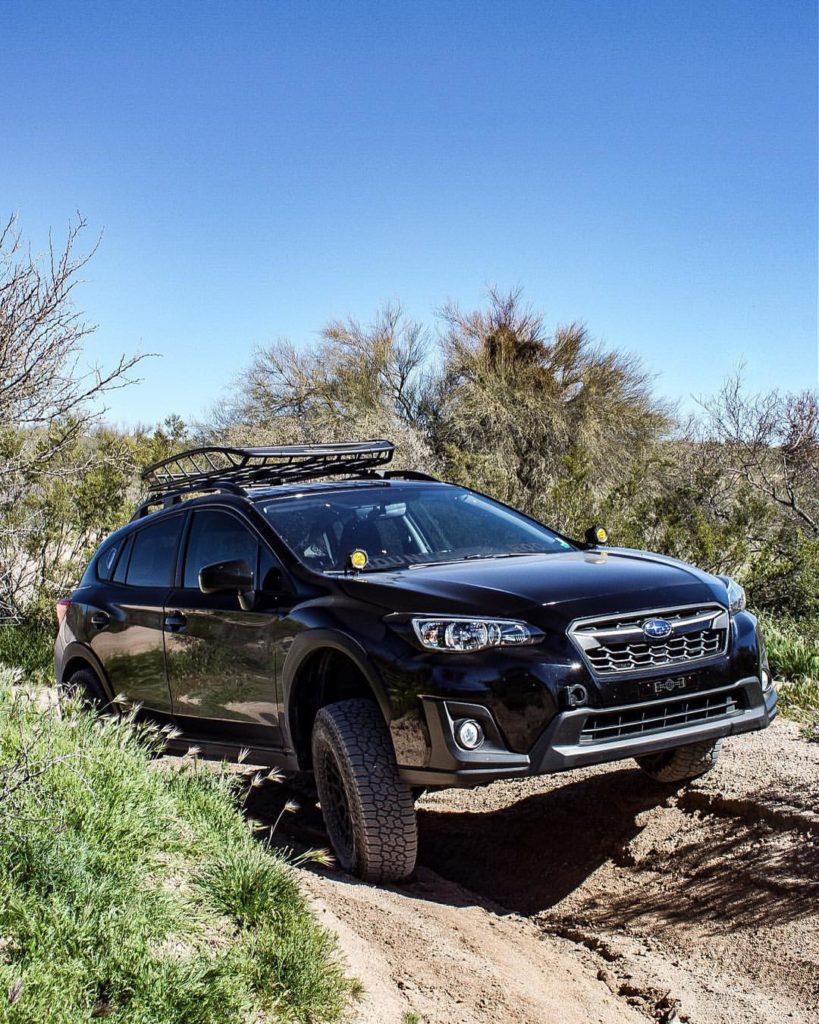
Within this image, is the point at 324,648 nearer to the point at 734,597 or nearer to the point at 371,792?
the point at 371,792

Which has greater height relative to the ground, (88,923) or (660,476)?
(660,476)

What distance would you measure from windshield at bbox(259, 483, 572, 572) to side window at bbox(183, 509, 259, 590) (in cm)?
19

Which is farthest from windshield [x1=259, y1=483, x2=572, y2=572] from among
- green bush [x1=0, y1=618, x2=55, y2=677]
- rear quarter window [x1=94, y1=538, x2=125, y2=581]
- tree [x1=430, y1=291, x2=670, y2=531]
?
tree [x1=430, y1=291, x2=670, y2=531]

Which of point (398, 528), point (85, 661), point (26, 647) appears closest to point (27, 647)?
point (26, 647)

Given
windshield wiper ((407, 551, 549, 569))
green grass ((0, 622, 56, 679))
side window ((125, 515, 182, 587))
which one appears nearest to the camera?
windshield wiper ((407, 551, 549, 569))

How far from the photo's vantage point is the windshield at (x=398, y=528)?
554 centimetres

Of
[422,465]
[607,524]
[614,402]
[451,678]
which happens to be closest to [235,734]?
[451,678]

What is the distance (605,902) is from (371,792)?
4.29ft

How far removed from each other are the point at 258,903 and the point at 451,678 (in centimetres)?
115

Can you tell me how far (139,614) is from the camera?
6457 millimetres

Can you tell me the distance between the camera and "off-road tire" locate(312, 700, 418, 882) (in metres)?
4.59

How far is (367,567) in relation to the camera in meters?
5.31

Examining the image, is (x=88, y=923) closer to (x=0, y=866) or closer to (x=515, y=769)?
(x=0, y=866)

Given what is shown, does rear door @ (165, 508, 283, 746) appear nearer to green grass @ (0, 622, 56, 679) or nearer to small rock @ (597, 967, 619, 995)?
small rock @ (597, 967, 619, 995)
